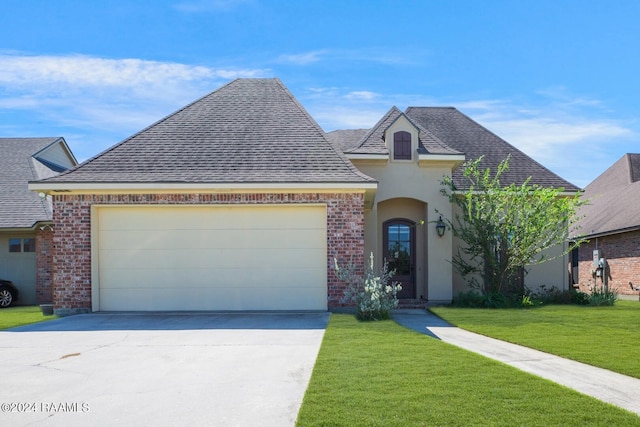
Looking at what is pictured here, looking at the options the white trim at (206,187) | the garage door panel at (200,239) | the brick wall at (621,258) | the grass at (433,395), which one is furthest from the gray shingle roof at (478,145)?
the grass at (433,395)

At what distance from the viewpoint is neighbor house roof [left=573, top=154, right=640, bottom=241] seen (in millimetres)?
23047

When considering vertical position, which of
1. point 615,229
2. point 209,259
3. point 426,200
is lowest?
point 209,259

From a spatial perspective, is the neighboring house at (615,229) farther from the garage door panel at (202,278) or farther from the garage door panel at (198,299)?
the garage door panel at (198,299)

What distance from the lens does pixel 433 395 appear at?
18.1 ft

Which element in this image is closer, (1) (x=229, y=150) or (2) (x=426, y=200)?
(1) (x=229, y=150)

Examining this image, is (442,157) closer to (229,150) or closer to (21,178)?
(229,150)

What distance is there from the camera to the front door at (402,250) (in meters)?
16.2

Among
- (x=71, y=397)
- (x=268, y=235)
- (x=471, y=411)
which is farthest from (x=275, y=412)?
(x=268, y=235)

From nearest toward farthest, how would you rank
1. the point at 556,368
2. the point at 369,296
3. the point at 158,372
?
1. the point at 158,372
2. the point at 556,368
3. the point at 369,296

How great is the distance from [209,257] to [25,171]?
11.9 metres

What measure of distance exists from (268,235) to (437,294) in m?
5.32

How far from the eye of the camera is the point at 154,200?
42.8 ft

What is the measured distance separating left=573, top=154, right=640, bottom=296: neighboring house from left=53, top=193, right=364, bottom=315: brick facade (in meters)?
11.4

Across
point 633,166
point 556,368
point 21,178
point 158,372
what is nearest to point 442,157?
point 556,368
